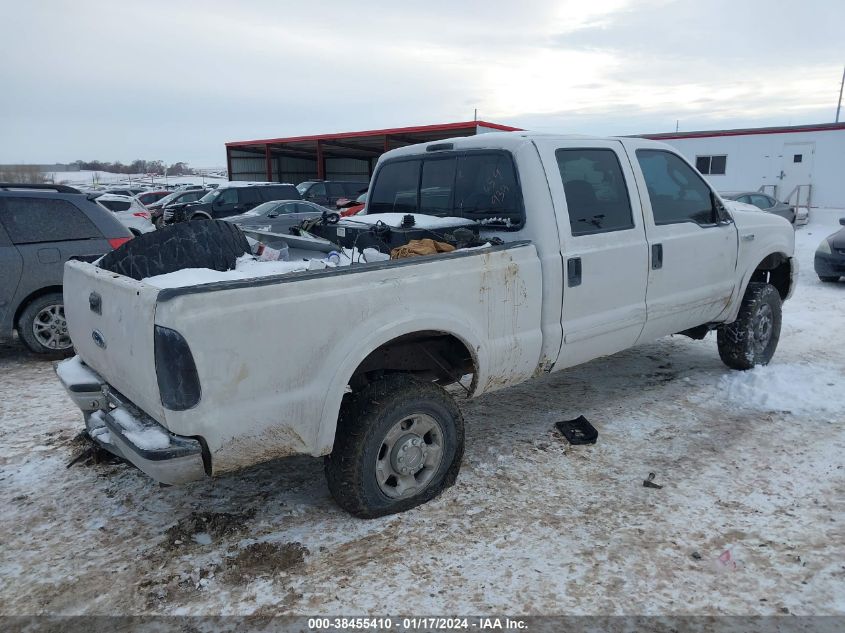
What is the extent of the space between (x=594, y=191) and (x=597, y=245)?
41cm

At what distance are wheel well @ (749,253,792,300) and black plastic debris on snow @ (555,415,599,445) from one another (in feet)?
7.87

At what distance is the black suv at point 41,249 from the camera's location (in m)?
6.02

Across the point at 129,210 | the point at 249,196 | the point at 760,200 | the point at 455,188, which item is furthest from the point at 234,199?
the point at 455,188

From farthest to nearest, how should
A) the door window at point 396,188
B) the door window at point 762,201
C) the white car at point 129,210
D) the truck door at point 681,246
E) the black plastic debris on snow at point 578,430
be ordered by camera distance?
1. the door window at point 762,201
2. the white car at point 129,210
3. the door window at point 396,188
4. the truck door at point 681,246
5. the black plastic debris on snow at point 578,430

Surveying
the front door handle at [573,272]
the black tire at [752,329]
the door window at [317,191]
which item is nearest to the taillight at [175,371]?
the front door handle at [573,272]

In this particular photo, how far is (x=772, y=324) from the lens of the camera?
5.77 meters

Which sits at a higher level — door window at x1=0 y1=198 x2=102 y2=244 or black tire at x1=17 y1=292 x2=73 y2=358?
door window at x1=0 y1=198 x2=102 y2=244

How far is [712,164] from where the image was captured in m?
23.7

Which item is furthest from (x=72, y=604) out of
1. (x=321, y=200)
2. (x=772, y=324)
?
(x=321, y=200)

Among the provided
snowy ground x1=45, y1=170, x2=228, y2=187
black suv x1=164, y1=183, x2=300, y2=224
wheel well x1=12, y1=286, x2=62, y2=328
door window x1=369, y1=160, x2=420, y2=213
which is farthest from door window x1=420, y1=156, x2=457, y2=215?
snowy ground x1=45, y1=170, x2=228, y2=187

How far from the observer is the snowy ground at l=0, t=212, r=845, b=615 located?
2.79m

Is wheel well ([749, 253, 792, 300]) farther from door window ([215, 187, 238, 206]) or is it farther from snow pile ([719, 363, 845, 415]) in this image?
door window ([215, 187, 238, 206])

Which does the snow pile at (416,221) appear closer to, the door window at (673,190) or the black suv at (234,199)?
the door window at (673,190)

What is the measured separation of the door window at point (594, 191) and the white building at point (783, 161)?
67.1 feet
